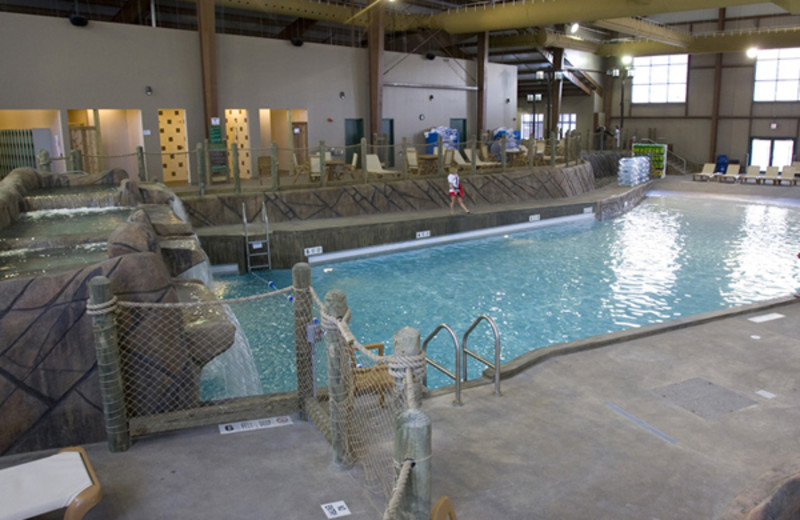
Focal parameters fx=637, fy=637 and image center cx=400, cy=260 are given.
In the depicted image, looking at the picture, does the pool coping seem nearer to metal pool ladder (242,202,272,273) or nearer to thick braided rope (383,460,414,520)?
thick braided rope (383,460,414,520)

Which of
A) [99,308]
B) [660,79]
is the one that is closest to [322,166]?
[99,308]

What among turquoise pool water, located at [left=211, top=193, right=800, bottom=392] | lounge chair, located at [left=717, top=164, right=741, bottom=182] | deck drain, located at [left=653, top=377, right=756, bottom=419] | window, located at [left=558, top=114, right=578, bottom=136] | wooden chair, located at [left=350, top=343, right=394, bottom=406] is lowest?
turquoise pool water, located at [left=211, top=193, right=800, bottom=392]

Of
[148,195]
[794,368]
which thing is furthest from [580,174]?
[794,368]

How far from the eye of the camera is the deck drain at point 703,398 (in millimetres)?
4980

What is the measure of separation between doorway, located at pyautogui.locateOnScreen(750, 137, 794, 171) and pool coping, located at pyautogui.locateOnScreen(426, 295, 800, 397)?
72.7 feet

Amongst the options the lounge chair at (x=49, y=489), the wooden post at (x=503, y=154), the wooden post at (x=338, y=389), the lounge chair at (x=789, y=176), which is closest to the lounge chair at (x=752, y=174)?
the lounge chair at (x=789, y=176)

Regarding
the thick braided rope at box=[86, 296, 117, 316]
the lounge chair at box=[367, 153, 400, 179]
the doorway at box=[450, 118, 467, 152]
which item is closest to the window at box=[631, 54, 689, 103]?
the doorway at box=[450, 118, 467, 152]

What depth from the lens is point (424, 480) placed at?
2.61m

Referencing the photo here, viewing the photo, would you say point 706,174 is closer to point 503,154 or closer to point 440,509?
point 503,154

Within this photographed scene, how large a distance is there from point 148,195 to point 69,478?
27.2 feet

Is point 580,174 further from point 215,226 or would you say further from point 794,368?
point 794,368

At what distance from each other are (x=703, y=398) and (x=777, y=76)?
2602cm

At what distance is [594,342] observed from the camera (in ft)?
20.7

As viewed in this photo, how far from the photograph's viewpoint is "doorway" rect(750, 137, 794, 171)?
86.7 ft
